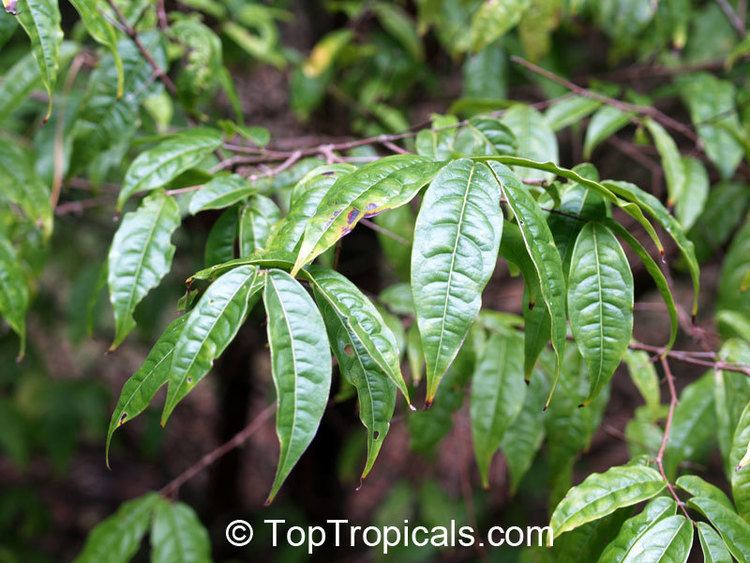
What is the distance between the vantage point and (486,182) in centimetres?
66

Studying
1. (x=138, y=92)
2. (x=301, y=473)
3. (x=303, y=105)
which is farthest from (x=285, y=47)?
(x=301, y=473)

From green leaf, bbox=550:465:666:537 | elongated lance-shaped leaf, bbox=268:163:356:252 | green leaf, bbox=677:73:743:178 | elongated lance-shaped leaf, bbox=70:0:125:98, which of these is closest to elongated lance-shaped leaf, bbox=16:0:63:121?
elongated lance-shaped leaf, bbox=70:0:125:98

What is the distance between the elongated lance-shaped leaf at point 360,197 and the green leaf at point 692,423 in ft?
2.19

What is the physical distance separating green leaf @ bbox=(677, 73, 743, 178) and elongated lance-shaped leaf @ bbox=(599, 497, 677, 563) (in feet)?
2.69

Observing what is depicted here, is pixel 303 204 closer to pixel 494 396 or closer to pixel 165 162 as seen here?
pixel 165 162

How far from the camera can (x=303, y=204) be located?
2.38 feet

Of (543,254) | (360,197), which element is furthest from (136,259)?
(543,254)

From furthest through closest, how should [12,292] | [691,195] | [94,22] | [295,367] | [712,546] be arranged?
[691,195] < [12,292] < [94,22] < [712,546] < [295,367]

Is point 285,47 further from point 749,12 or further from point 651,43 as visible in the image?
point 749,12

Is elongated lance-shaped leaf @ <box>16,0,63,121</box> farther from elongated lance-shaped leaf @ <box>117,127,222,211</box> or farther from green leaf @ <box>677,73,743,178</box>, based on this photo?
green leaf @ <box>677,73,743,178</box>

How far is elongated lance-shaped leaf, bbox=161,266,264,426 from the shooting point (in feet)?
1.91

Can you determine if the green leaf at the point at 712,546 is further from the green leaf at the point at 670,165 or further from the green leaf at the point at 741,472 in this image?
the green leaf at the point at 670,165

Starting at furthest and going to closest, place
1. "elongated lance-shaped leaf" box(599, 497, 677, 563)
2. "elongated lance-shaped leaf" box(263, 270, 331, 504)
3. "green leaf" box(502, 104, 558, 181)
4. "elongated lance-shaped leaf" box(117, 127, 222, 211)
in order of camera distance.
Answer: "green leaf" box(502, 104, 558, 181), "elongated lance-shaped leaf" box(117, 127, 222, 211), "elongated lance-shaped leaf" box(599, 497, 677, 563), "elongated lance-shaped leaf" box(263, 270, 331, 504)

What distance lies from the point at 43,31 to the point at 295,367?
1.60 ft
